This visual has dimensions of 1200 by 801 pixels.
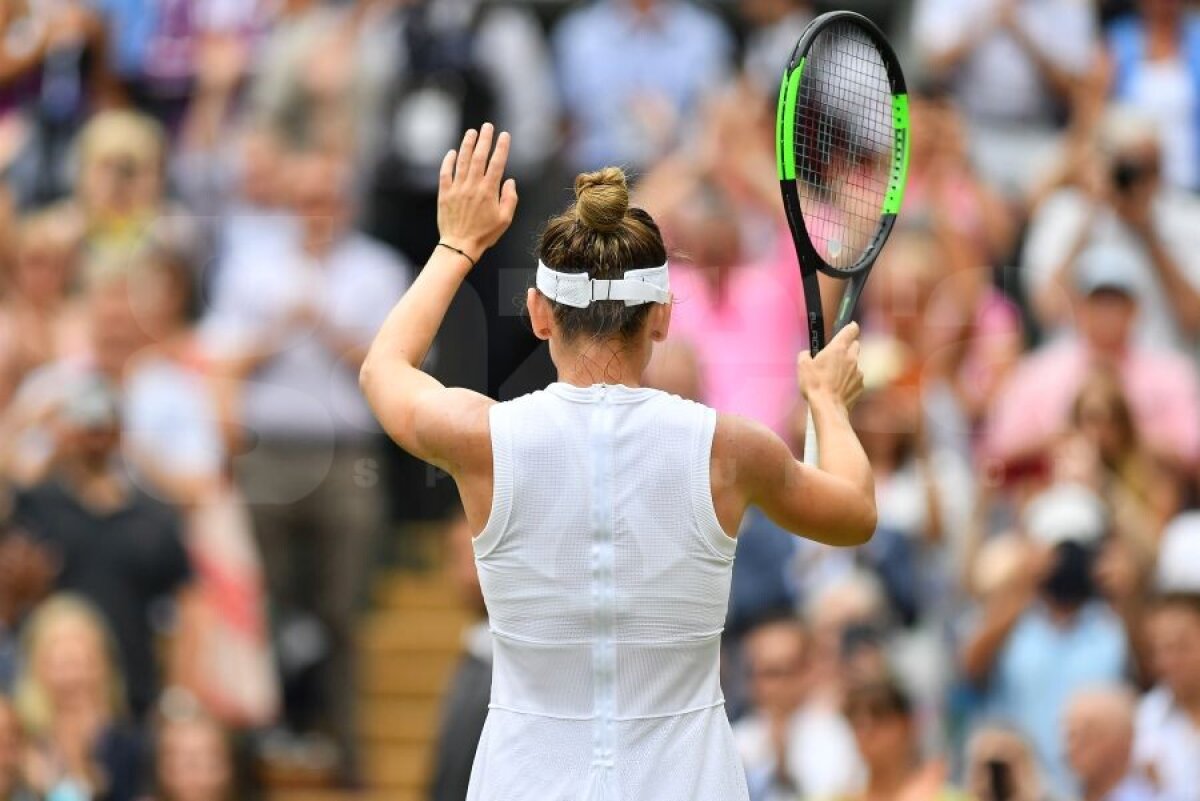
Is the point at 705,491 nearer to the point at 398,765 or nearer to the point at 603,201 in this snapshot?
the point at 603,201

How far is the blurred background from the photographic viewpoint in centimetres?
655

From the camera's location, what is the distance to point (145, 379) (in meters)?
8.24

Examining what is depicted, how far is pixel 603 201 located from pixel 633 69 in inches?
230

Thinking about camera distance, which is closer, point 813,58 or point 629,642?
point 629,642

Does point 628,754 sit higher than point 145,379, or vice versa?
point 145,379

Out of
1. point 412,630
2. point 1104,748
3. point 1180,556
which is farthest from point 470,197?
point 412,630

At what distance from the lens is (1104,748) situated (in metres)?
6.07

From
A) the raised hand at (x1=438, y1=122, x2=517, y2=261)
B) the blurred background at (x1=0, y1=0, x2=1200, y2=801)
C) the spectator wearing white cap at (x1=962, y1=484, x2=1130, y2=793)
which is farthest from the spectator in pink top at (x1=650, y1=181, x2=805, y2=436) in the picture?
the raised hand at (x1=438, y1=122, x2=517, y2=261)

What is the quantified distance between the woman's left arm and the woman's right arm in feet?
1.28

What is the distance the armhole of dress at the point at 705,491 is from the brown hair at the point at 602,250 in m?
0.21

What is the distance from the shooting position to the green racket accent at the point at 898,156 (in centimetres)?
399

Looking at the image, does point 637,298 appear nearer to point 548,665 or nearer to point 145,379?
point 548,665

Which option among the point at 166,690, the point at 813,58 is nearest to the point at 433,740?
the point at 166,690

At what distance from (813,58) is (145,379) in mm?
4791
